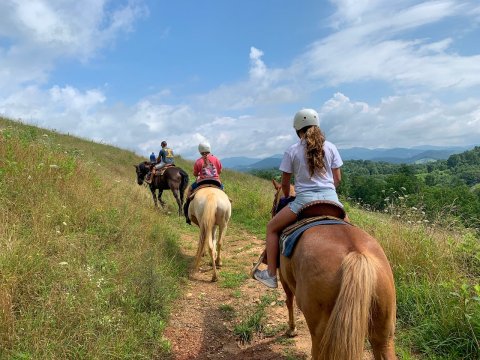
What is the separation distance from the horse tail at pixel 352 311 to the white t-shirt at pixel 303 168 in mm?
1263

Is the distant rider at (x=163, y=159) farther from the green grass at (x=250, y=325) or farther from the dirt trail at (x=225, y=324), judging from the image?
the green grass at (x=250, y=325)

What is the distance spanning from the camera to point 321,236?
305 centimetres

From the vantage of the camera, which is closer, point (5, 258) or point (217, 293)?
point (5, 258)

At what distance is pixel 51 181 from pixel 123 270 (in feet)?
9.10

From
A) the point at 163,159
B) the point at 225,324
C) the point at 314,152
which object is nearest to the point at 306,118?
the point at 314,152

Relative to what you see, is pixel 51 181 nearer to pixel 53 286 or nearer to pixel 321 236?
pixel 53 286

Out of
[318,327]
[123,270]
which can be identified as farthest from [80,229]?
[318,327]

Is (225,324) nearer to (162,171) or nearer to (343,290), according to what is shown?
(343,290)

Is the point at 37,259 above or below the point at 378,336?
above

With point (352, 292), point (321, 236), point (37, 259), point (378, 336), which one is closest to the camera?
point (352, 292)

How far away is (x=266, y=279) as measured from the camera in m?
4.49

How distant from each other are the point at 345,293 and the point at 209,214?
4447mm

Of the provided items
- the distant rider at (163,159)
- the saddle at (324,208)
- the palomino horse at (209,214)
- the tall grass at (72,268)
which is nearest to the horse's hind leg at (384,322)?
the saddle at (324,208)

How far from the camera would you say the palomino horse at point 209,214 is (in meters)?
6.77
